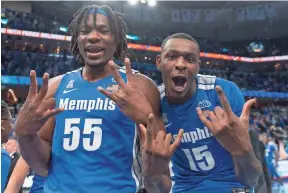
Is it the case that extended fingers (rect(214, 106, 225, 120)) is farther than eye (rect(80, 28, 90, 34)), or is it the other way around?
eye (rect(80, 28, 90, 34))

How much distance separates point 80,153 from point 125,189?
281 millimetres

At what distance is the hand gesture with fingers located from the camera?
1748mm

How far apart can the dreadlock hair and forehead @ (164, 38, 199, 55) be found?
0.27m

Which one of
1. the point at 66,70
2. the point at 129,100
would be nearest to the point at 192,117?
the point at 129,100

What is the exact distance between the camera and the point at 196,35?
27.2 metres

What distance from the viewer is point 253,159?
197cm

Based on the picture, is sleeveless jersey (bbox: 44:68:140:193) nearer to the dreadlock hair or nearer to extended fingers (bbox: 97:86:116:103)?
extended fingers (bbox: 97:86:116:103)

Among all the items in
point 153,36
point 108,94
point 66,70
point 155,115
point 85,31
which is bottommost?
point 155,115

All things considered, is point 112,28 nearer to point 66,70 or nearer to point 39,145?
point 39,145

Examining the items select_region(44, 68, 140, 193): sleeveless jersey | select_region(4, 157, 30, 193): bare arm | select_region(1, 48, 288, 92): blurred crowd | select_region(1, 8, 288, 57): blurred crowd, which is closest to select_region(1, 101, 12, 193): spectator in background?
select_region(4, 157, 30, 193): bare arm

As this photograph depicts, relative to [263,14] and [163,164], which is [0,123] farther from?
[263,14]

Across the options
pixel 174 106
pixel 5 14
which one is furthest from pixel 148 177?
pixel 5 14

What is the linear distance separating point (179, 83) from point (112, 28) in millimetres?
538

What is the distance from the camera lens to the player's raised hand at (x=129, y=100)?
1.82 metres
